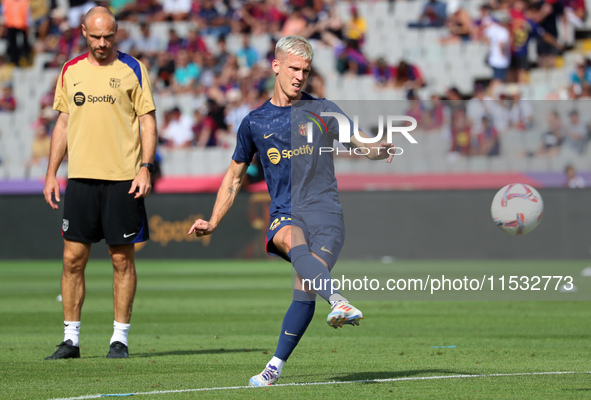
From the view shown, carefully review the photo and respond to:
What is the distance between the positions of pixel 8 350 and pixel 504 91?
16703 mm

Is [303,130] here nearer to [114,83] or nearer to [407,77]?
[114,83]

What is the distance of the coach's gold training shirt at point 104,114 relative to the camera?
7.59m

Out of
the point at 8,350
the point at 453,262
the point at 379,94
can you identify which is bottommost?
the point at 453,262

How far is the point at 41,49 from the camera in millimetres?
27969

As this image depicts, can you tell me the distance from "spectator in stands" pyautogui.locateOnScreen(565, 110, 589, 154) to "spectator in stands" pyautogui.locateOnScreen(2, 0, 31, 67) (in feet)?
49.1

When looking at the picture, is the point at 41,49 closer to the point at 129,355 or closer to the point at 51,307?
the point at 51,307

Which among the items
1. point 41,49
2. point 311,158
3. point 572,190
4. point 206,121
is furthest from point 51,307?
point 41,49

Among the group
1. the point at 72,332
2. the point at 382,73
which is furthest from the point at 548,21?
the point at 72,332

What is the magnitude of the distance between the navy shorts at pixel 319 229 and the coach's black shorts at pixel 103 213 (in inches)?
71.5

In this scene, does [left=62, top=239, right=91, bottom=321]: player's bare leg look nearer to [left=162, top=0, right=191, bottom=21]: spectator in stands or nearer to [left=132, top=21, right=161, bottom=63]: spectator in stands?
[left=132, top=21, right=161, bottom=63]: spectator in stands

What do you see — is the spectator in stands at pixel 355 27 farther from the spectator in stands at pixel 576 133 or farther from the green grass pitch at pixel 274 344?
the green grass pitch at pixel 274 344

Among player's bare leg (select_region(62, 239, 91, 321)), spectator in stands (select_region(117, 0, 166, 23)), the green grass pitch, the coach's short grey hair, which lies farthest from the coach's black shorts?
spectator in stands (select_region(117, 0, 166, 23))

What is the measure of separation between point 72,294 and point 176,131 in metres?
17.0

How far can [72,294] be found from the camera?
7672 millimetres
